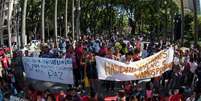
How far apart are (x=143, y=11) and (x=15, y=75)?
55251mm

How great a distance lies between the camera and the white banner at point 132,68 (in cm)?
1862

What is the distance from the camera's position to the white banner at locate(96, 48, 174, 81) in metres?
18.6

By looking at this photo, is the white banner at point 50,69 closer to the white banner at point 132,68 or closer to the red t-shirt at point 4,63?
the white banner at point 132,68

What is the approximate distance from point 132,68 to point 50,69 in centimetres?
297

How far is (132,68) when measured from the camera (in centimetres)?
1861

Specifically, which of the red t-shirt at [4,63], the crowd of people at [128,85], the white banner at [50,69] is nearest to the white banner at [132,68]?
the crowd of people at [128,85]

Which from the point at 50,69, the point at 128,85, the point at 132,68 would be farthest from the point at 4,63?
the point at 132,68

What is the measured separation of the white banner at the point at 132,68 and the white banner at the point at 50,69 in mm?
1334

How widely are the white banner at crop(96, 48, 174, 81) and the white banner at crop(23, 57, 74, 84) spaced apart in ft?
4.38

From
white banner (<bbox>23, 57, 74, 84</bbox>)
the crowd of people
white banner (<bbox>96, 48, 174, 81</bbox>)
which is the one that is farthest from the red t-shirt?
white banner (<bbox>96, 48, 174, 81</bbox>)

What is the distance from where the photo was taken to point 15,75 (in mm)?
22953

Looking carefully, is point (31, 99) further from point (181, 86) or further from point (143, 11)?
point (143, 11)

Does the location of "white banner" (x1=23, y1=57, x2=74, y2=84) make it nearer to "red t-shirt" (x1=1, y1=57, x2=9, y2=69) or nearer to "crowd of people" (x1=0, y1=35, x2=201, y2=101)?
"crowd of people" (x1=0, y1=35, x2=201, y2=101)

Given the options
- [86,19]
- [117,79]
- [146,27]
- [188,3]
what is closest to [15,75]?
[117,79]
